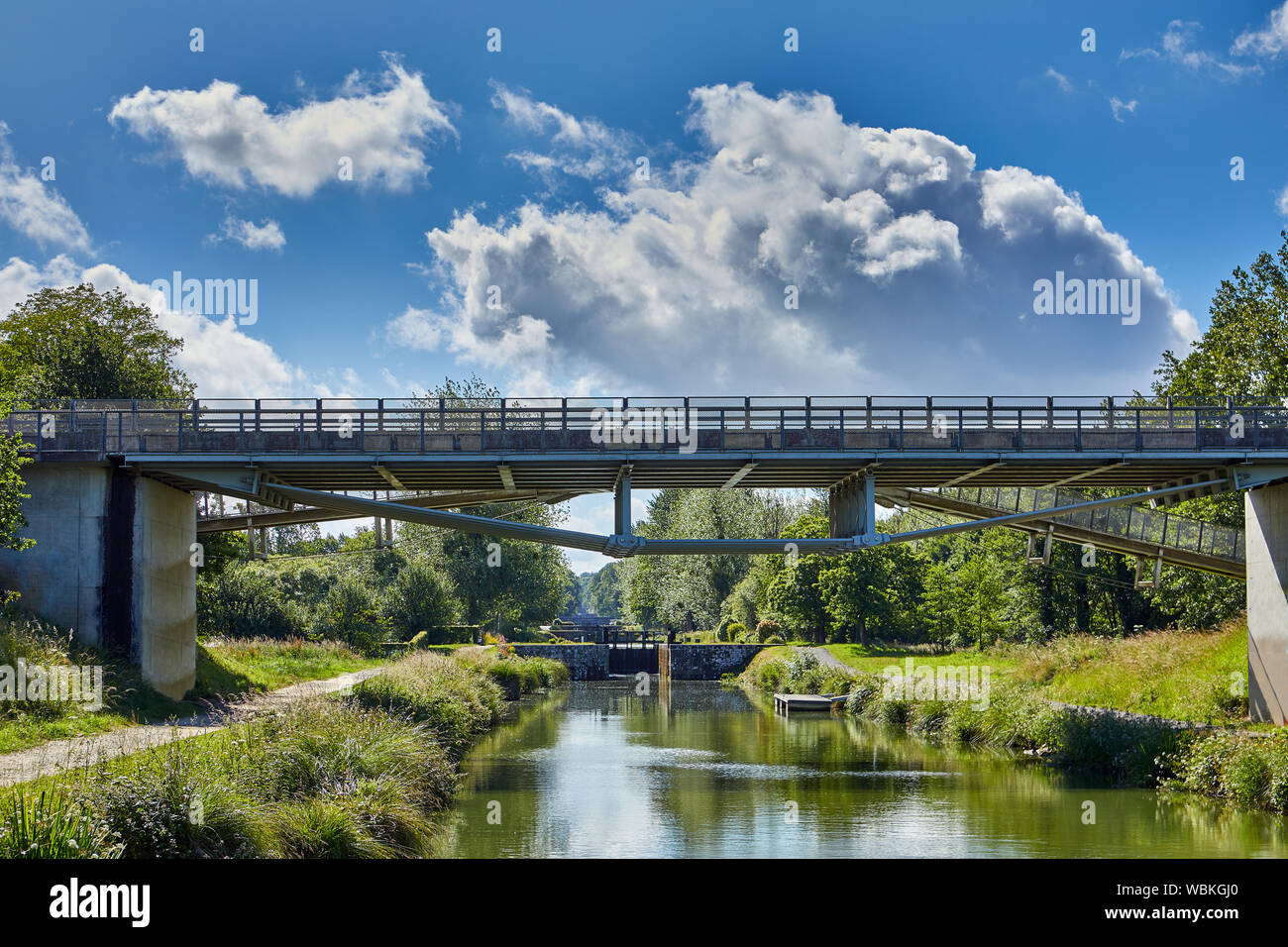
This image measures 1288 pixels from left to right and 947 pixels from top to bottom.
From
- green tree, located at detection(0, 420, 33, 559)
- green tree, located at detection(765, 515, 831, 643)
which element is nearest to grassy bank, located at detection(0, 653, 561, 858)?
green tree, located at detection(0, 420, 33, 559)

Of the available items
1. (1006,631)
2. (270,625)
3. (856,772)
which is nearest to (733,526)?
(1006,631)

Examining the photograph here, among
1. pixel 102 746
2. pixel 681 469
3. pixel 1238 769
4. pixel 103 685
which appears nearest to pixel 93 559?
pixel 103 685

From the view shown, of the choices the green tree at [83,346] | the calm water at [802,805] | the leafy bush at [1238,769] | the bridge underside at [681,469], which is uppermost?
the green tree at [83,346]

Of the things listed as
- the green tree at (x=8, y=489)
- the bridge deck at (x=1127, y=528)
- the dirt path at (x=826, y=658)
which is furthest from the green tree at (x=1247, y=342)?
the green tree at (x=8, y=489)

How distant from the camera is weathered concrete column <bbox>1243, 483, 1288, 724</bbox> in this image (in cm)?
2920

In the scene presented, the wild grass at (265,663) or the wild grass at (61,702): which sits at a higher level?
the wild grass at (61,702)

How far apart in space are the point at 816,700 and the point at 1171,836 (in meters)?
27.1

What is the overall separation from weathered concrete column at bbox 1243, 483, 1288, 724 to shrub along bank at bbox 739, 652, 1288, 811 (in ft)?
12.1

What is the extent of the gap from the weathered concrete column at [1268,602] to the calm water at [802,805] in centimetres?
657

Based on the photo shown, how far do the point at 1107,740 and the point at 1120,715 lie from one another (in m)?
2.16

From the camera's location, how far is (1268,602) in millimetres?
30281

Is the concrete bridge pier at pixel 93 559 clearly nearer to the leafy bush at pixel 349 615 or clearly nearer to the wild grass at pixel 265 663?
the wild grass at pixel 265 663

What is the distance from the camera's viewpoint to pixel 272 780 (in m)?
16.9

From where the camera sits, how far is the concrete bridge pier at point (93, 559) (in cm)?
2906
